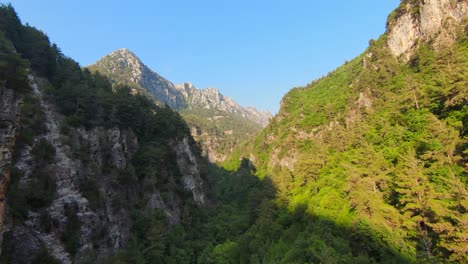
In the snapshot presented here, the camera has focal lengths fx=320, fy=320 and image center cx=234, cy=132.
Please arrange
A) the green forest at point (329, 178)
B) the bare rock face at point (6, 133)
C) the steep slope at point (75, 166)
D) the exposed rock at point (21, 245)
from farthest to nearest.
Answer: the steep slope at point (75, 166)
the exposed rock at point (21, 245)
the green forest at point (329, 178)
the bare rock face at point (6, 133)

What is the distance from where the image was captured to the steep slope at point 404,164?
74.7 feet

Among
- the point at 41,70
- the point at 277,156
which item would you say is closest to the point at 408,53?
the point at 277,156

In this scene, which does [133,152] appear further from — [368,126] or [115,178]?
[368,126]

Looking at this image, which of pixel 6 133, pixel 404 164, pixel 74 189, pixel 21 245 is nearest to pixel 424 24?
pixel 404 164

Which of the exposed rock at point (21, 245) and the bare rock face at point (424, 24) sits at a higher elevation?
the bare rock face at point (424, 24)

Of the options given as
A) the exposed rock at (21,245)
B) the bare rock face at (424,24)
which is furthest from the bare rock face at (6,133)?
the bare rock face at (424,24)

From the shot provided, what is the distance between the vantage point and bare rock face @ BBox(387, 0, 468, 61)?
5316 cm

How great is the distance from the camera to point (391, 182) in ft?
95.0

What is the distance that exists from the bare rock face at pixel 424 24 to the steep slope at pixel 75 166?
54.5m

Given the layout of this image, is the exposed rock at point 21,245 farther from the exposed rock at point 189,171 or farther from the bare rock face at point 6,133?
the exposed rock at point 189,171

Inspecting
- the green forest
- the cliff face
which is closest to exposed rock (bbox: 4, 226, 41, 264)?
the cliff face

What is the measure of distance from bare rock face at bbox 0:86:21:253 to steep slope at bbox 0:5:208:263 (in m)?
0.07

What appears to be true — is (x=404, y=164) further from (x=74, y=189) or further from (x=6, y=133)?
(x=74, y=189)

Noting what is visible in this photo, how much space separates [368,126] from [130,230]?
39353 millimetres
